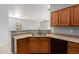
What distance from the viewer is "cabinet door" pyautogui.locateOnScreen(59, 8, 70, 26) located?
390 centimetres

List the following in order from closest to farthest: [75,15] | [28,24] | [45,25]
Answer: [75,15] < [28,24] < [45,25]

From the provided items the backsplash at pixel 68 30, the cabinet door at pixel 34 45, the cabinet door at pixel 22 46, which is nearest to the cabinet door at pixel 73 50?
the backsplash at pixel 68 30

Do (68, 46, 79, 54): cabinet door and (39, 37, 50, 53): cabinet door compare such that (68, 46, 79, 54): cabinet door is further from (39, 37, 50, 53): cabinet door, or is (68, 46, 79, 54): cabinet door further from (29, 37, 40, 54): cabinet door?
(29, 37, 40, 54): cabinet door

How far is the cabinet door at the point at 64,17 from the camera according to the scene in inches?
153

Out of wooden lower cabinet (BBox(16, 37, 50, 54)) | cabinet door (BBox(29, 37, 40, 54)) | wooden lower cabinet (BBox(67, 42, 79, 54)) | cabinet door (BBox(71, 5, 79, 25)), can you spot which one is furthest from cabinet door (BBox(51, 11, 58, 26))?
wooden lower cabinet (BBox(67, 42, 79, 54))

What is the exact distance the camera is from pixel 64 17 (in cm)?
409

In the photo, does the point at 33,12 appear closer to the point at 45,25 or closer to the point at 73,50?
the point at 45,25

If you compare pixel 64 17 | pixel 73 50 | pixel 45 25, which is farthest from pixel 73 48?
pixel 45 25

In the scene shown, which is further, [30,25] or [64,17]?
[30,25]

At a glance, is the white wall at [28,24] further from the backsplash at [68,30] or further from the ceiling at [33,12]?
the backsplash at [68,30]

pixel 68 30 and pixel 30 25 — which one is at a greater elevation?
pixel 30 25
